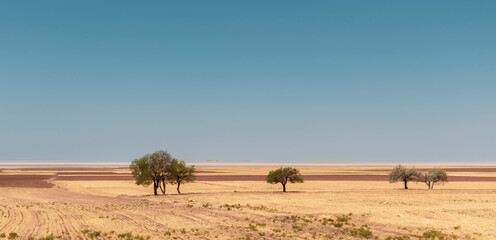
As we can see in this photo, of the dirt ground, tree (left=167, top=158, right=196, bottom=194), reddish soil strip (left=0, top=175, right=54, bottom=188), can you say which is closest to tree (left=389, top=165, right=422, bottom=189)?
the dirt ground

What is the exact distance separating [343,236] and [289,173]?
51.1 meters

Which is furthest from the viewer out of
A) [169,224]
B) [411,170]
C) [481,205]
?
[411,170]

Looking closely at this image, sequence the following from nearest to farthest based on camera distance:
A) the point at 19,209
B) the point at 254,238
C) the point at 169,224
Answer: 1. the point at 254,238
2. the point at 169,224
3. the point at 19,209

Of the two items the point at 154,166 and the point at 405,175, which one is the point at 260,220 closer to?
the point at 154,166

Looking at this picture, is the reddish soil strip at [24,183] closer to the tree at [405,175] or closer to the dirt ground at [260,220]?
the dirt ground at [260,220]

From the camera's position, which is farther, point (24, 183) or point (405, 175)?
Result: point (24, 183)

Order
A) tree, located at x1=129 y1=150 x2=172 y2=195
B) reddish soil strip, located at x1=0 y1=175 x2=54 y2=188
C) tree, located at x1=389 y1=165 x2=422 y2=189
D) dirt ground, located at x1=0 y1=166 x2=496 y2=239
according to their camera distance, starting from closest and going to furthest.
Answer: dirt ground, located at x1=0 y1=166 x2=496 y2=239 → tree, located at x1=129 y1=150 x2=172 y2=195 → tree, located at x1=389 y1=165 x2=422 y2=189 → reddish soil strip, located at x1=0 y1=175 x2=54 y2=188

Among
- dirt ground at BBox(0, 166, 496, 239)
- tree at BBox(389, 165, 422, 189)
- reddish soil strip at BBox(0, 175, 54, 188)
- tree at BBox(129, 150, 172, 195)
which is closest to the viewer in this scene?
dirt ground at BBox(0, 166, 496, 239)

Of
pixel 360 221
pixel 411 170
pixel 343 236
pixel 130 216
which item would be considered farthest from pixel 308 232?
pixel 411 170

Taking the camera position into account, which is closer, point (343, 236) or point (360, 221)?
point (343, 236)

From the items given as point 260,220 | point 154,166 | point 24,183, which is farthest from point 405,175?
point 24,183

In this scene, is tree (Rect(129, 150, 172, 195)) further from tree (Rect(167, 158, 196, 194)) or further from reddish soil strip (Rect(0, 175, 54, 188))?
reddish soil strip (Rect(0, 175, 54, 188))

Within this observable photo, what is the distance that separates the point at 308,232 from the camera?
120 ft

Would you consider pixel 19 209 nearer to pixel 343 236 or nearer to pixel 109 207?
pixel 109 207
